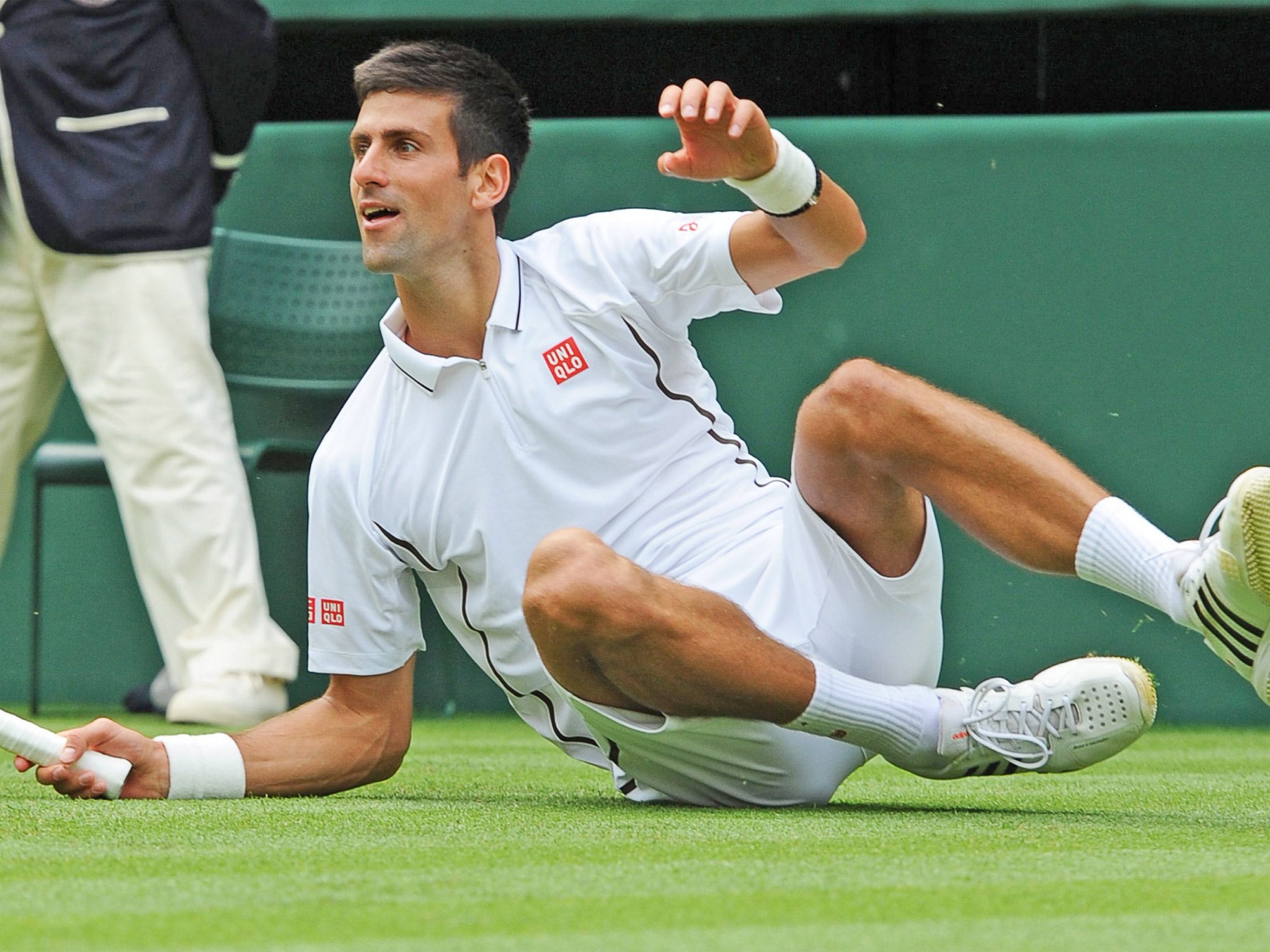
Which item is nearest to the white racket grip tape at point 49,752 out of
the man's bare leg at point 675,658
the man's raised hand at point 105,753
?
the man's raised hand at point 105,753

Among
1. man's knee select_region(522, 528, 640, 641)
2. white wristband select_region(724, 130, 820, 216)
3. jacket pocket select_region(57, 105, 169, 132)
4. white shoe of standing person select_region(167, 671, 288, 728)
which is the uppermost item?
white wristband select_region(724, 130, 820, 216)

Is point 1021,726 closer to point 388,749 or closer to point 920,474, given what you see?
point 920,474

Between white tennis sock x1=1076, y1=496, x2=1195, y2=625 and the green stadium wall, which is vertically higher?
white tennis sock x1=1076, y1=496, x2=1195, y2=625

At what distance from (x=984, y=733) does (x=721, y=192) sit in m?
2.58

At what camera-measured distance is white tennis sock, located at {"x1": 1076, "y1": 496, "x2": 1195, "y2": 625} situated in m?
2.37

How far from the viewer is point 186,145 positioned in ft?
15.7

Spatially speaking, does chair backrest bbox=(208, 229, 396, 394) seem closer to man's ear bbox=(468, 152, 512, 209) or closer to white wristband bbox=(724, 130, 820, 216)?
man's ear bbox=(468, 152, 512, 209)

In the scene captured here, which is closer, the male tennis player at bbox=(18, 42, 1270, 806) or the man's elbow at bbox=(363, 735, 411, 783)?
the male tennis player at bbox=(18, 42, 1270, 806)

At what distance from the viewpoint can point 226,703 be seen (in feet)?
15.0

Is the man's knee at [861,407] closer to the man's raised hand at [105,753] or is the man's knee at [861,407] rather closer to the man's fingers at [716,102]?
the man's fingers at [716,102]

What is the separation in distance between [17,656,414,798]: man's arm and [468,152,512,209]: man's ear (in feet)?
2.59

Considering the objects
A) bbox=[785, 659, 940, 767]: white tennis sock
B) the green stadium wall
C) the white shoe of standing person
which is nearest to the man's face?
bbox=[785, 659, 940, 767]: white tennis sock

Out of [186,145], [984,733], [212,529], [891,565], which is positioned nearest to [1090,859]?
[984,733]

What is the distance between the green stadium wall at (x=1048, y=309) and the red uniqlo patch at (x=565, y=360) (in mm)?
2130
